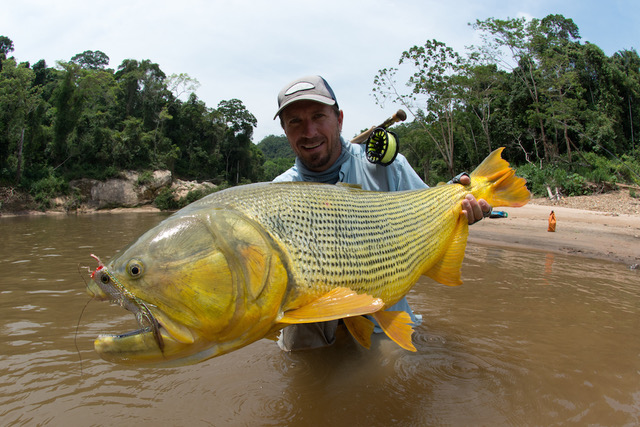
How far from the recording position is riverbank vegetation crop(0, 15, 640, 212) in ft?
82.8

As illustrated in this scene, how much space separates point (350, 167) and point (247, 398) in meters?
2.10

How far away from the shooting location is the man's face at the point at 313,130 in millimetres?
3055

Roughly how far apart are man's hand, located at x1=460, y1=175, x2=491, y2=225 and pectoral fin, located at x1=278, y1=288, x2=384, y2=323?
1350 millimetres

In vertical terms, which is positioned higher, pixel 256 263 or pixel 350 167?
pixel 350 167

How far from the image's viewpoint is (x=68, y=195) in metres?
33.5

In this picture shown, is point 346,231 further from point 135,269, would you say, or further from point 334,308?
point 135,269

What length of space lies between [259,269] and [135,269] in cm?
52

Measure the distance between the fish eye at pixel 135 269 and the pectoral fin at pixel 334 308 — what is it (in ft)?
2.15

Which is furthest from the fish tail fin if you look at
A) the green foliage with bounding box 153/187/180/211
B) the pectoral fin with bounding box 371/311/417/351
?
the green foliage with bounding box 153/187/180/211

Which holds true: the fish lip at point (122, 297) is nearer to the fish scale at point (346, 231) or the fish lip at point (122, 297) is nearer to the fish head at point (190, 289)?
the fish head at point (190, 289)

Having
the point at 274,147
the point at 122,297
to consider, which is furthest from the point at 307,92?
the point at 274,147

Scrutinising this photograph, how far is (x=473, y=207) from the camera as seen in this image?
9.41 feet

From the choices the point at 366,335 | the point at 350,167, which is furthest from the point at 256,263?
the point at 350,167

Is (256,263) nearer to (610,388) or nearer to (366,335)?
(366,335)
